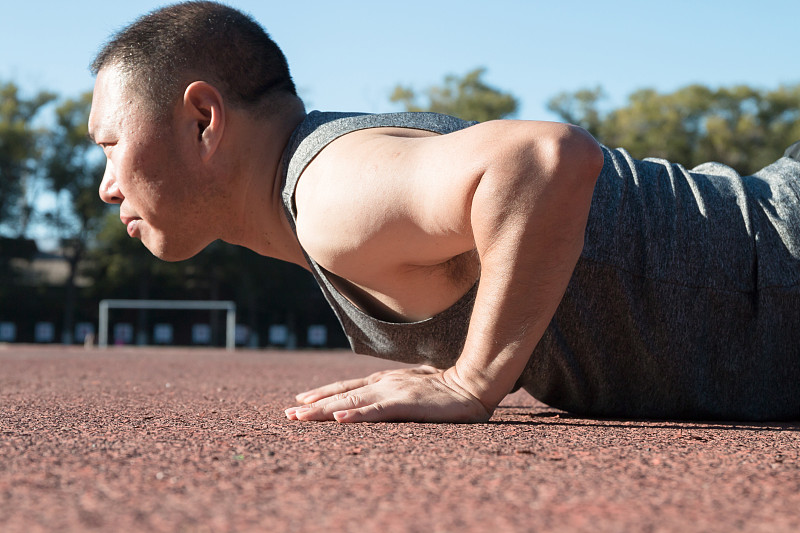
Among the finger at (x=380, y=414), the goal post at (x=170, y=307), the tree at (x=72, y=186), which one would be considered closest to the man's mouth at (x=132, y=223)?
the finger at (x=380, y=414)

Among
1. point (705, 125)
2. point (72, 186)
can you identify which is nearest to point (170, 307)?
point (72, 186)

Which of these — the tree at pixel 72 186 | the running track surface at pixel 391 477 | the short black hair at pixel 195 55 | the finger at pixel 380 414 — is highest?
the tree at pixel 72 186

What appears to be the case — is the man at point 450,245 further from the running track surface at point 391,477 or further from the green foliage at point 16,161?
the green foliage at point 16,161

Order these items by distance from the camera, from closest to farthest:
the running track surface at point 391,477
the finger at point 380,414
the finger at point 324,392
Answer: the running track surface at point 391,477 < the finger at point 380,414 < the finger at point 324,392

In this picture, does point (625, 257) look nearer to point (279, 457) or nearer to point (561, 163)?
point (561, 163)

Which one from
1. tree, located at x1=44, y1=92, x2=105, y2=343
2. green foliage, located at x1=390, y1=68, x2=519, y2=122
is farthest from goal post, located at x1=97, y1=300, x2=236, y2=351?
green foliage, located at x1=390, y1=68, x2=519, y2=122

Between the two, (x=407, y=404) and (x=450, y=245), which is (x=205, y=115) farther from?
(x=407, y=404)

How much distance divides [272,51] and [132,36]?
12.7 inches

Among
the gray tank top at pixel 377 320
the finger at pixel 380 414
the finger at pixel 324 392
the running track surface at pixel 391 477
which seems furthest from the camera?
the finger at pixel 324 392

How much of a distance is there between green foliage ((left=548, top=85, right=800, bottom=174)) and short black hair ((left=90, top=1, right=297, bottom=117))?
74.6 ft

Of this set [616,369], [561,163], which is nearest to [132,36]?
[561,163]

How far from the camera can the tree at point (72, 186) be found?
75.1 feet

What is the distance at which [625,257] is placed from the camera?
1908 mm

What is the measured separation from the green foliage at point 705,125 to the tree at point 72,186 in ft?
48.7
